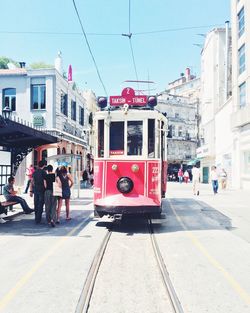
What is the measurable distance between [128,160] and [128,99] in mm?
1844

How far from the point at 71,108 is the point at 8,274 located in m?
29.8

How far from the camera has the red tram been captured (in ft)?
31.4

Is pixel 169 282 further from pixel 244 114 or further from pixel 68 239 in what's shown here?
pixel 244 114

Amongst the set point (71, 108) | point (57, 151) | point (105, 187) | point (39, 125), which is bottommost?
point (105, 187)

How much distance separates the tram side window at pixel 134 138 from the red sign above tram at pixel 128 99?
73cm

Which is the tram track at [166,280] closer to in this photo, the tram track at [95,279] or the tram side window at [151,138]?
the tram track at [95,279]

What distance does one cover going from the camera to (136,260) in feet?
21.8

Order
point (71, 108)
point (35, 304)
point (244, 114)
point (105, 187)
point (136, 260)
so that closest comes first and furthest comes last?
point (35, 304) → point (136, 260) → point (105, 187) → point (244, 114) → point (71, 108)

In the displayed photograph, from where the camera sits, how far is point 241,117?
1089 inches

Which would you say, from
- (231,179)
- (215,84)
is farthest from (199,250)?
(215,84)

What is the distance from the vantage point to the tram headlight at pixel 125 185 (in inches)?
380

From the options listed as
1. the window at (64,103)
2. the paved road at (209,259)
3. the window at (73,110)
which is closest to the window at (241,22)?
the window at (64,103)

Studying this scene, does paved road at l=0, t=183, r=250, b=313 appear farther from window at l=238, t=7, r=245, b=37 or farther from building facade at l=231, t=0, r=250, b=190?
window at l=238, t=7, r=245, b=37

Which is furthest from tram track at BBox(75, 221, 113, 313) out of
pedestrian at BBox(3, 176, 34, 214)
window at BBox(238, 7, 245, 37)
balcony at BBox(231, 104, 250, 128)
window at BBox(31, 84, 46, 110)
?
window at BBox(238, 7, 245, 37)
